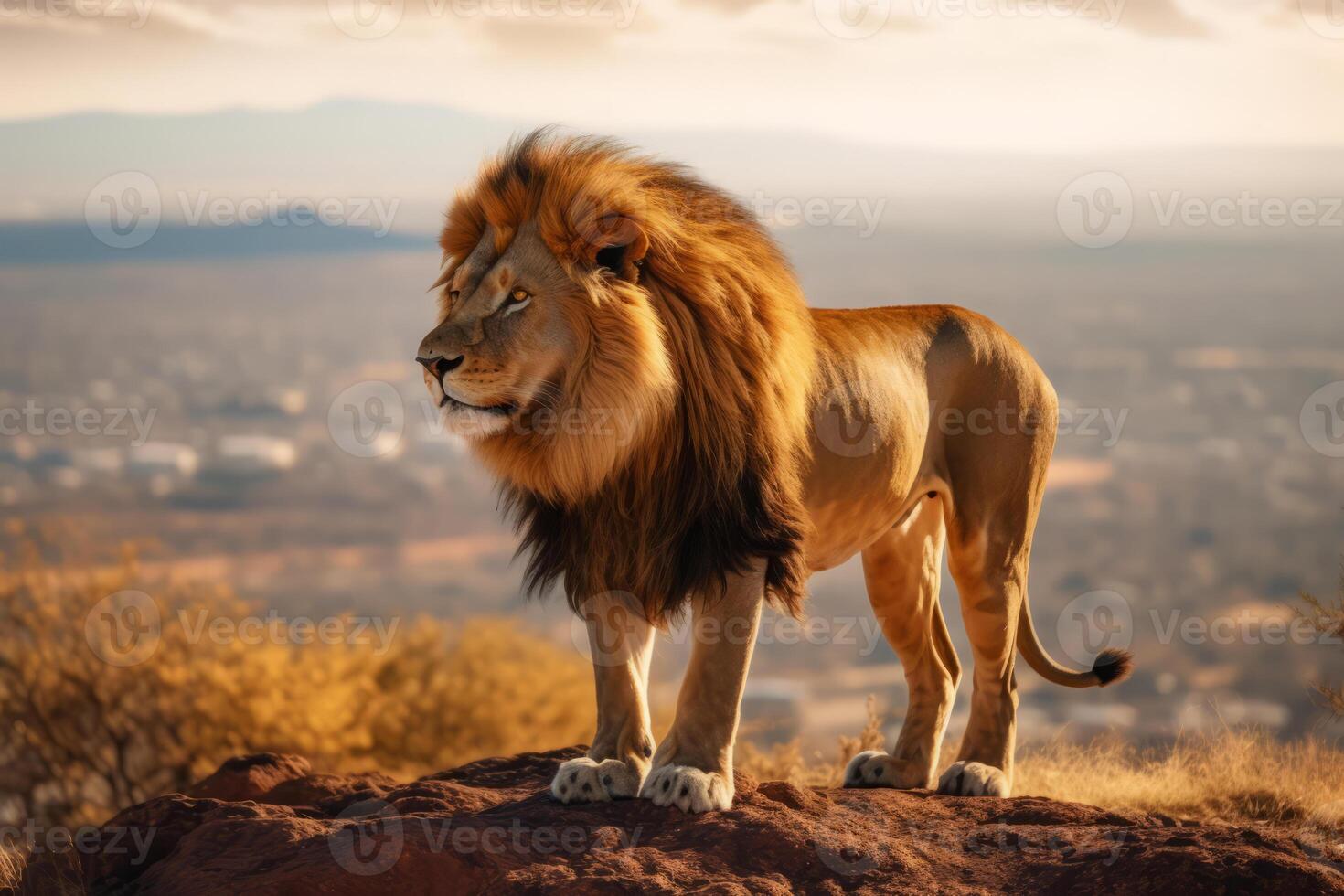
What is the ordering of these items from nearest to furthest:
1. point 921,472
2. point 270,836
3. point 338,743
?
point 270,836
point 921,472
point 338,743

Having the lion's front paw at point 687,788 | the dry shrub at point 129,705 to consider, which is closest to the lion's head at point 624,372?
the lion's front paw at point 687,788

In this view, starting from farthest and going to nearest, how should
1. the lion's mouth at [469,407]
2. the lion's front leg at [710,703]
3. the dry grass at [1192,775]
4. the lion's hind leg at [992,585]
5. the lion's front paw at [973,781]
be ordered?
the dry grass at [1192,775] → the lion's hind leg at [992,585] → the lion's front paw at [973,781] → the lion's front leg at [710,703] → the lion's mouth at [469,407]

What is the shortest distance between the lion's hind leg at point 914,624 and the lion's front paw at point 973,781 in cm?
25

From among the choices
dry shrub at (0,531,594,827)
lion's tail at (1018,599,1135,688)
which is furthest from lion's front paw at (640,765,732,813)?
dry shrub at (0,531,594,827)

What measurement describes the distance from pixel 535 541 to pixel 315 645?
5722mm

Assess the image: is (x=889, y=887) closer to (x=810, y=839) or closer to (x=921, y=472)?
(x=810, y=839)

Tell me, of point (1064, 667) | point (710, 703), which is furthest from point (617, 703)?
point (1064, 667)

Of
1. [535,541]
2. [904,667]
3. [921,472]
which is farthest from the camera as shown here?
[904,667]

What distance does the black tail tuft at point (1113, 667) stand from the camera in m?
5.24

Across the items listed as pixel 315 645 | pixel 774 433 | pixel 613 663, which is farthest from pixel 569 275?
pixel 315 645

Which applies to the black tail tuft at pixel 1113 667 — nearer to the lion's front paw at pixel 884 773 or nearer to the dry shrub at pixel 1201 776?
the lion's front paw at pixel 884 773

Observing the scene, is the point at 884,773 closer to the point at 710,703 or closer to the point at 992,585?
the point at 992,585

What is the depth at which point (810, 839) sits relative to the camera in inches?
159

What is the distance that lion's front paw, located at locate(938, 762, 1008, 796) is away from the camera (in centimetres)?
494
